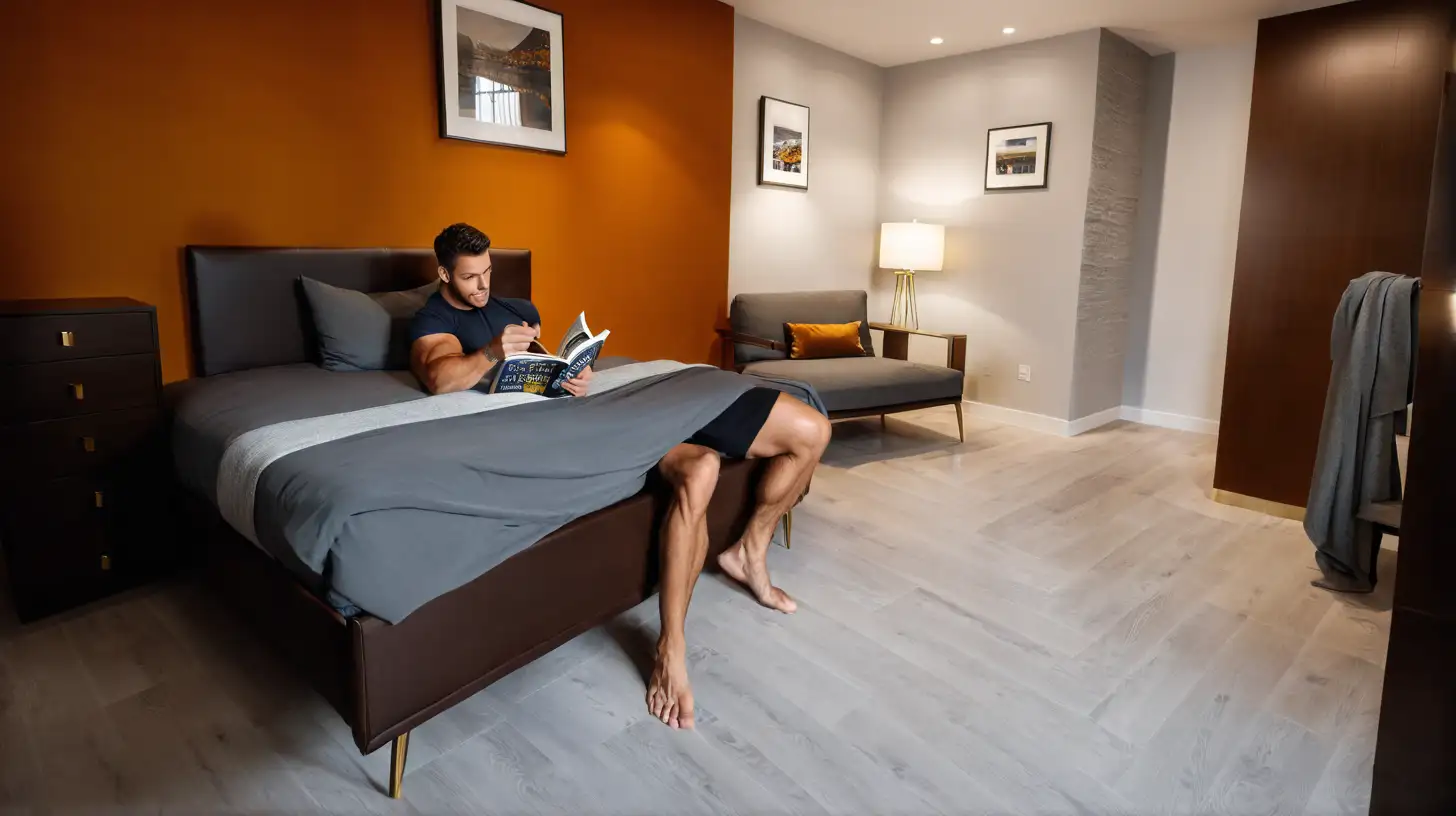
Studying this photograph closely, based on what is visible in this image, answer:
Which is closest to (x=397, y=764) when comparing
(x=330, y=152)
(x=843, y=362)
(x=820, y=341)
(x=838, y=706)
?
(x=838, y=706)

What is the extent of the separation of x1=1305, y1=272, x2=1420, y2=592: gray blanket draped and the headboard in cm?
343

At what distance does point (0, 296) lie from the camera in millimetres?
2336

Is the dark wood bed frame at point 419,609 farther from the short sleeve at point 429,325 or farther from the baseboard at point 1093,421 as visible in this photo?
the baseboard at point 1093,421

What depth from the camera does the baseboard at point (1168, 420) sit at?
4.83m

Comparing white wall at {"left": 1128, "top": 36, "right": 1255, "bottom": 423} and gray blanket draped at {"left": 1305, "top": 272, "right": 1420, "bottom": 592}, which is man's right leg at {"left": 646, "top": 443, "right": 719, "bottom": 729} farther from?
white wall at {"left": 1128, "top": 36, "right": 1255, "bottom": 423}

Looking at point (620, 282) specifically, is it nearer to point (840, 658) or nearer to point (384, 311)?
point (384, 311)

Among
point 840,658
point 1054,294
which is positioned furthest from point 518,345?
point 1054,294

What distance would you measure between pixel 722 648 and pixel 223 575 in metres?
1.29

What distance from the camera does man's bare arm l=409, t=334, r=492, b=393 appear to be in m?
2.21

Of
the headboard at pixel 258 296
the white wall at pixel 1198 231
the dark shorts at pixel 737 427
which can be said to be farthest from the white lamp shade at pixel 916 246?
the headboard at pixel 258 296

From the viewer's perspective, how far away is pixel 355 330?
2721mm

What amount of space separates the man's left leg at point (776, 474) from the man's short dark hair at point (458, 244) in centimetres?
107

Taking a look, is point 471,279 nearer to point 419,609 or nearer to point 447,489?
point 447,489

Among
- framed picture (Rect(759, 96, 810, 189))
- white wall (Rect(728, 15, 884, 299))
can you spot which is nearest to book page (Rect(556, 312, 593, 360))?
→ white wall (Rect(728, 15, 884, 299))
